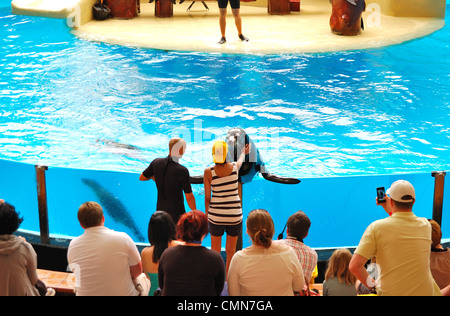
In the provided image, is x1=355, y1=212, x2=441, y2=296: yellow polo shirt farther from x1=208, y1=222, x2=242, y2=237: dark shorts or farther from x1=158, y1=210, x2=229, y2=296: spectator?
x1=208, y1=222, x2=242, y2=237: dark shorts

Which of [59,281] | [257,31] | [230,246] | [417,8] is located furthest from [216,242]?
[417,8]

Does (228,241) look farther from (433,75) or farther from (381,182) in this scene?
(433,75)

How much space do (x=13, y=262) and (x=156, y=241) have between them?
2.67ft

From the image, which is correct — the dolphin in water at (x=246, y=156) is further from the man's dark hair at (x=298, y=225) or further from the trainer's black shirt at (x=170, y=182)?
the man's dark hair at (x=298, y=225)

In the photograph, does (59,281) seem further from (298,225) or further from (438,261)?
(438,261)

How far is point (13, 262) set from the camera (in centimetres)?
312

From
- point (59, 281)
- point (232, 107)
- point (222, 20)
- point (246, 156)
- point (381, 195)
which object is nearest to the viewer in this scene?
point (59, 281)

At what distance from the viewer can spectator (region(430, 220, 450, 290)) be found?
3.50m

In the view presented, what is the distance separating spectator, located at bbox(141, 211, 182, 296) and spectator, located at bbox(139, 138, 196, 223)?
67 cm

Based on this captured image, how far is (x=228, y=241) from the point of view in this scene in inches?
166

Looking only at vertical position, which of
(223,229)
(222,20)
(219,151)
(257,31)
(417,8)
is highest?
(417,8)

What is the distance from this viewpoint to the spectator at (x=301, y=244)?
3506 millimetres

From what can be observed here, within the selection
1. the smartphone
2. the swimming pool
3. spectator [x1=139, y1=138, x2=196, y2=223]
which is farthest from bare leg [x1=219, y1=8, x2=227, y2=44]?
the smartphone

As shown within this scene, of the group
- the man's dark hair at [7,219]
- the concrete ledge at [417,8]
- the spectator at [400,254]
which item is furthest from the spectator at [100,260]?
the concrete ledge at [417,8]
